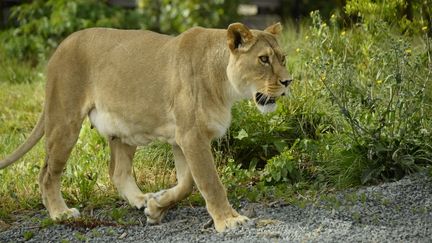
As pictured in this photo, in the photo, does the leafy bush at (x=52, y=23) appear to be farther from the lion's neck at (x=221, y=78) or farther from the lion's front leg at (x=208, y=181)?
the lion's front leg at (x=208, y=181)

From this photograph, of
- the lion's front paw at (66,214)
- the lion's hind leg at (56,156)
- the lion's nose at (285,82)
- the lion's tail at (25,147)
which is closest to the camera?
the lion's nose at (285,82)

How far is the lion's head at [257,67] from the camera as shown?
5.63 m

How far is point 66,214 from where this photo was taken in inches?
244

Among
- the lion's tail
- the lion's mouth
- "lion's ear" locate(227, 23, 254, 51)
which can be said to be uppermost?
"lion's ear" locate(227, 23, 254, 51)

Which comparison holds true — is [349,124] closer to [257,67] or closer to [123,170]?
[257,67]

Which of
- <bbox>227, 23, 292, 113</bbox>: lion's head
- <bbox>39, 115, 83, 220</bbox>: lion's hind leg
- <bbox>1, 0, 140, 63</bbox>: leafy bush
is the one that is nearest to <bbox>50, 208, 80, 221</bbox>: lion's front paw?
<bbox>39, 115, 83, 220</bbox>: lion's hind leg

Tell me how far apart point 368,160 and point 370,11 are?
133 centimetres

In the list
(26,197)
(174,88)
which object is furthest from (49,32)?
(174,88)

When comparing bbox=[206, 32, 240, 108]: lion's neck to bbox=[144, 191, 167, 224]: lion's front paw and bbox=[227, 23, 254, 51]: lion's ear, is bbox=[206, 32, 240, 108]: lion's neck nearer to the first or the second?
bbox=[227, 23, 254, 51]: lion's ear

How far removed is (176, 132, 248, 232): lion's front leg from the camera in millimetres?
5586

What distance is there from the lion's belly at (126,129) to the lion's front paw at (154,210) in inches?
15.3

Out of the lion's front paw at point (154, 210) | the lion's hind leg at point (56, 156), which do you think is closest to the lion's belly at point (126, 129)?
the lion's hind leg at point (56, 156)

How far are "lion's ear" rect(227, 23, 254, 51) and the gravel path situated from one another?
41.8 inches

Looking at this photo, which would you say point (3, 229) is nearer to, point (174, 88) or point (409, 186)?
point (174, 88)
